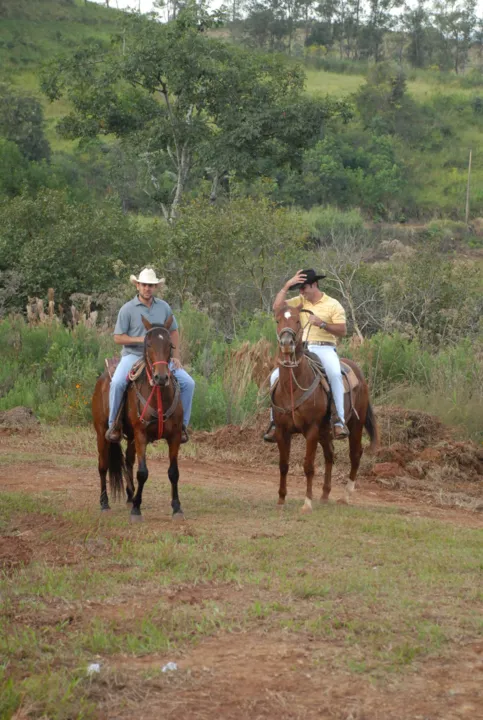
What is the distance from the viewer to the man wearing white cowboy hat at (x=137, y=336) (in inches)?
394

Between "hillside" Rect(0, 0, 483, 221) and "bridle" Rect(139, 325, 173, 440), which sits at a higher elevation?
"hillside" Rect(0, 0, 483, 221)

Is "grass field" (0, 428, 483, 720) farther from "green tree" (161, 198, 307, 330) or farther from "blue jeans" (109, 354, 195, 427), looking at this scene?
"green tree" (161, 198, 307, 330)

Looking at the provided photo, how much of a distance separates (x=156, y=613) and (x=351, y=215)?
4009 cm

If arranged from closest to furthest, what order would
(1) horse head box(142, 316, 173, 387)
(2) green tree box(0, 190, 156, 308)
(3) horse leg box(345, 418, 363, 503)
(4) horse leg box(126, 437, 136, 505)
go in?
(1) horse head box(142, 316, 173, 387) → (4) horse leg box(126, 437, 136, 505) → (3) horse leg box(345, 418, 363, 503) → (2) green tree box(0, 190, 156, 308)

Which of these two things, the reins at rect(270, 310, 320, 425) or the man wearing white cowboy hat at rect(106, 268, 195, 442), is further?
the reins at rect(270, 310, 320, 425)

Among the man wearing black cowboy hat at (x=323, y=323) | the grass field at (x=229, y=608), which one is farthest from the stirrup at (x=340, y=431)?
the grass field at (x=229, y=608)

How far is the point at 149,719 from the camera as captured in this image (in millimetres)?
4871

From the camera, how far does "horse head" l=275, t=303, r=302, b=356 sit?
10305 mm

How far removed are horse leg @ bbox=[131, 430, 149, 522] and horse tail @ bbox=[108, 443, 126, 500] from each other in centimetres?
65

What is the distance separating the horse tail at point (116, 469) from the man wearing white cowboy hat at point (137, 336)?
0.39 metres

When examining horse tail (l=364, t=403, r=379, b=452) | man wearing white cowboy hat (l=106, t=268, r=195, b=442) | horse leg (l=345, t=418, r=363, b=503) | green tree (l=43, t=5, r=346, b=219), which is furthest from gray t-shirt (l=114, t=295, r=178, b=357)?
green tree (l=43, t=5, r=346, b=219)

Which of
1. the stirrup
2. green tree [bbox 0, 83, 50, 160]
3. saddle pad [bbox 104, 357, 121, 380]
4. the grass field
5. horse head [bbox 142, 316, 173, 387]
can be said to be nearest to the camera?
the grass field

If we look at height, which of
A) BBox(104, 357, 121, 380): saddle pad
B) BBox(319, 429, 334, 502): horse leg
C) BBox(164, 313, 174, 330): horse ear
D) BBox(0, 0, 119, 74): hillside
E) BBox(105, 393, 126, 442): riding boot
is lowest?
BBox(319, 429, 334, 502): horse leg

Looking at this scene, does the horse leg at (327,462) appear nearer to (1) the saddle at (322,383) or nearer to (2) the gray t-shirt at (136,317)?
(1) the saddle at (322,383)
